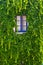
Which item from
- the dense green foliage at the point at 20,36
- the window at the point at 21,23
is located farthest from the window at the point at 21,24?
the dense green foliage at the point at 20,36

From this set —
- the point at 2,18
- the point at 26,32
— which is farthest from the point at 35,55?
the point at 2,18

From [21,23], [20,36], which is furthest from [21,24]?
[20,36]

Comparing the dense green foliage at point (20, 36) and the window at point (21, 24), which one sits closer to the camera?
the dense green foliage at point (20, 36)

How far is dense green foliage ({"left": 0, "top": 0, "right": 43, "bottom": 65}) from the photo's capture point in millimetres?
9500

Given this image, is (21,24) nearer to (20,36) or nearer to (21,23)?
(21,23)

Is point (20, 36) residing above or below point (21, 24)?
below

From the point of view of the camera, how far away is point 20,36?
32.2ft

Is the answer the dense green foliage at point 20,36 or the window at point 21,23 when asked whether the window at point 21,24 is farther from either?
the dense green foliage at point 20,36

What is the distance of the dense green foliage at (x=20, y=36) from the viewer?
950cm

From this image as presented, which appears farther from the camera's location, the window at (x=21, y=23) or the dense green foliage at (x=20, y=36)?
the window at (x=21, y=23)

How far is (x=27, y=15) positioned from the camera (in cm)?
970

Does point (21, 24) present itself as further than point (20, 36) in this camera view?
Yes

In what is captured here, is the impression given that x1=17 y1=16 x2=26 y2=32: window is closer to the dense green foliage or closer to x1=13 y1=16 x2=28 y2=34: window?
x1=13 y1=16 x2=28 y2=34: window

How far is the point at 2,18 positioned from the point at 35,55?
102 inches
